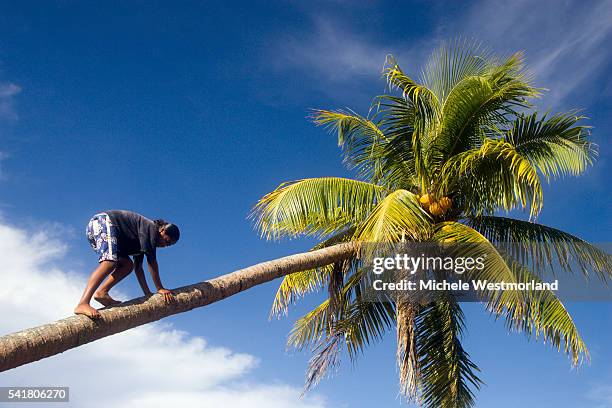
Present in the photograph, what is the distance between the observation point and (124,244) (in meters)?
7.13

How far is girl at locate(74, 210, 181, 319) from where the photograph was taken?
6.89m

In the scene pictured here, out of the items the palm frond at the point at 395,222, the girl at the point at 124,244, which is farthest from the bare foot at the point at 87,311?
the palm frond at the point at 395,222

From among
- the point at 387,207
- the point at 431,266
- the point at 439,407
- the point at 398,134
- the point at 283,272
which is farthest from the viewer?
the point at 398,134

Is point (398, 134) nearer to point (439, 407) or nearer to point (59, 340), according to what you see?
point (439, 407)

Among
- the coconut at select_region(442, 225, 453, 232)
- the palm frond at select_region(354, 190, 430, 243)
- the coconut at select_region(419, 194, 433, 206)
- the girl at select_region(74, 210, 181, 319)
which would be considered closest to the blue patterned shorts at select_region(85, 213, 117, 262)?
the girl at select_region(74, 210, 181, 319)

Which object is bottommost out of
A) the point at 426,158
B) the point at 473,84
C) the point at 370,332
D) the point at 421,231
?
the point at 370,332

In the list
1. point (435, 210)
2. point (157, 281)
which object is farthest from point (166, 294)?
point (435, 210)

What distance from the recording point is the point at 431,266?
11.5 meters

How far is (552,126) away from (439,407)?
5463mm

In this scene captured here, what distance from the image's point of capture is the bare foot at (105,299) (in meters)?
6.88

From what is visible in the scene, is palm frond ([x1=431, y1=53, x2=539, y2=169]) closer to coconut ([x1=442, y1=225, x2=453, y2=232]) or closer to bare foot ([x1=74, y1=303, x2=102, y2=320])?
coconut ([x1=442, y1=225, x2=453, y2=232])

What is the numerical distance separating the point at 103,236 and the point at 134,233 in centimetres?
34

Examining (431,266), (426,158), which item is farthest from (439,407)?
(426,158)

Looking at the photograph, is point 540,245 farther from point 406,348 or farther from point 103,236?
point 103,236
